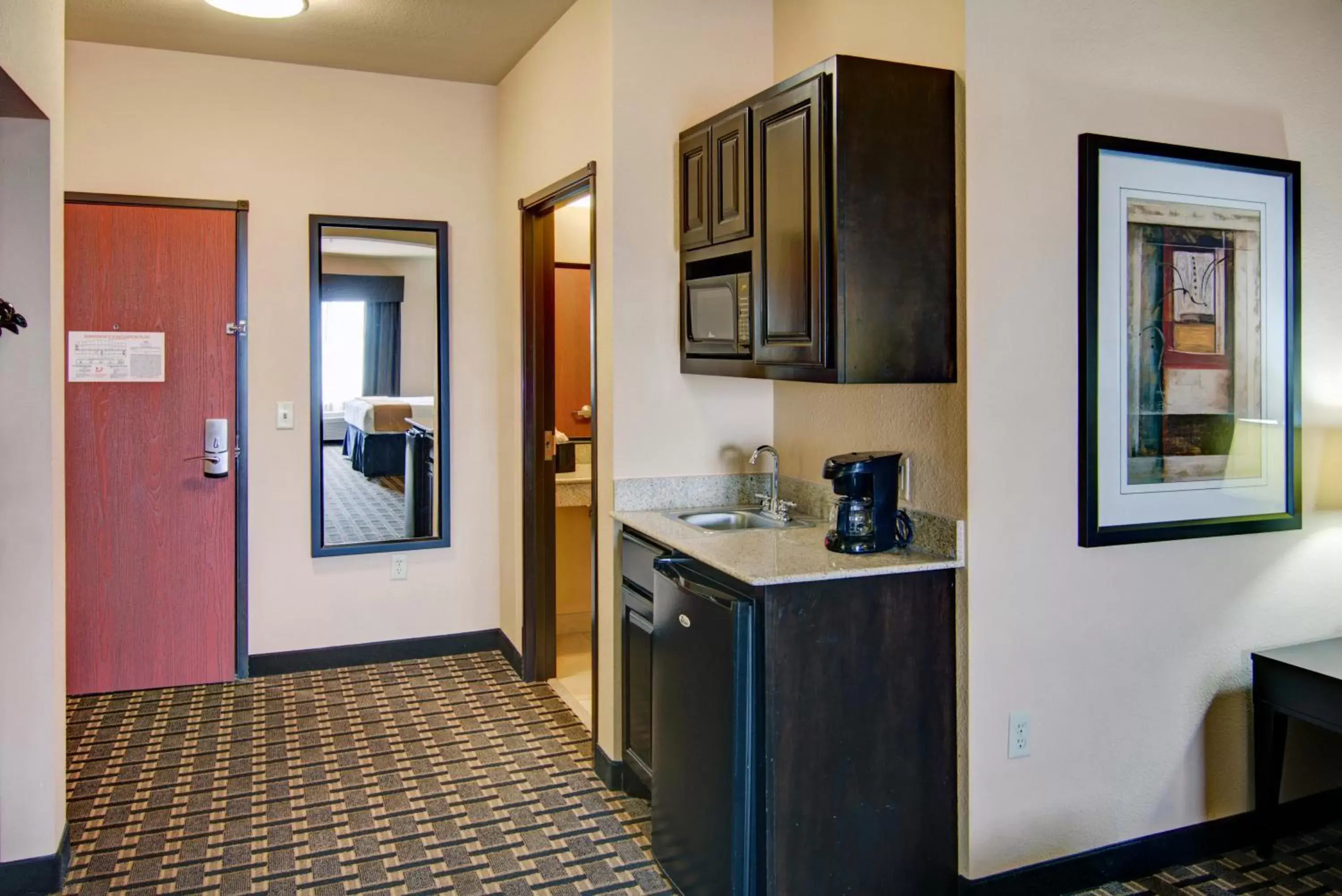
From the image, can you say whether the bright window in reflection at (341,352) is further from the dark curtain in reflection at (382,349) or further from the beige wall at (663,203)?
the beige wall at (663,203)

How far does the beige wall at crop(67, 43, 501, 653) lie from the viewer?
13.4 feet

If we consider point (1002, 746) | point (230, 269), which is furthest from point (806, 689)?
point (230, 269)

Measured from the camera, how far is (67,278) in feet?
13.0

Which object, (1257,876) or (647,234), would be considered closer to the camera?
(1257,876)

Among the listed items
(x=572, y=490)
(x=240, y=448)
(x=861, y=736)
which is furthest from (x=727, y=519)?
(x=240, y=448)

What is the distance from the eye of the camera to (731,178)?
282cm

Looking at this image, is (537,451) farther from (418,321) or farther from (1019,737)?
(1019,737)

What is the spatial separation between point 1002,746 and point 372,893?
1.65 metres

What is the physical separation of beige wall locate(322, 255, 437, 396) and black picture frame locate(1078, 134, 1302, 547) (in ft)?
9.74

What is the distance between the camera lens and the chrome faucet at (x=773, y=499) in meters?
3.14

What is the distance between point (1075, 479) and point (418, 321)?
3.07 m

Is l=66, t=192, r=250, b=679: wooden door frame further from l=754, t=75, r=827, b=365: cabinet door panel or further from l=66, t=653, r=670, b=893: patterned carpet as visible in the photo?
l=754, t=75, r=827, b=365: cabinet door panel

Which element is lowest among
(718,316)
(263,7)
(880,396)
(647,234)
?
(880,396)

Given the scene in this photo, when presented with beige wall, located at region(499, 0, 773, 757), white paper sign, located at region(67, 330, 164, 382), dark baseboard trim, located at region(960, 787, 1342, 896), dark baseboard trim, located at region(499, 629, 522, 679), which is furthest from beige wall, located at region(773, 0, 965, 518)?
white paper sign, located at region(67, 330, 164, 382)
